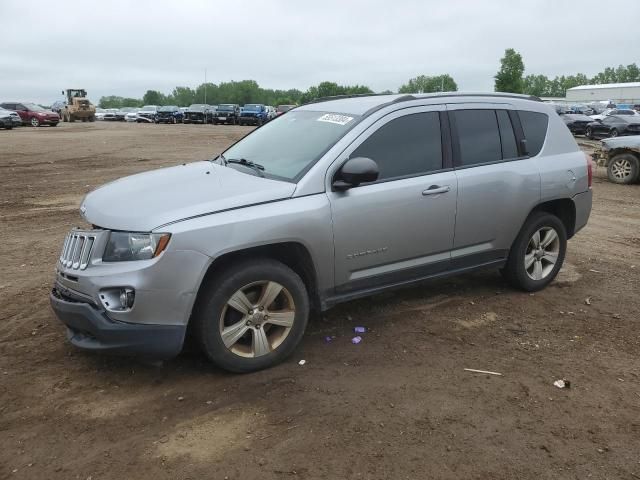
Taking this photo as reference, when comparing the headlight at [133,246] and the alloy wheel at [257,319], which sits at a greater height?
the headlight at [133,246]

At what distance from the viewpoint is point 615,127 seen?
2734 centimetres

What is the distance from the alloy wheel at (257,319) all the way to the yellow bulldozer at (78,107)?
47.7 m

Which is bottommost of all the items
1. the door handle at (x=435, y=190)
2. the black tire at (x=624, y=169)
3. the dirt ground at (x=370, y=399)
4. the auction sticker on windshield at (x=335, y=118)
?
the dirt ground at (x=370, y=399)

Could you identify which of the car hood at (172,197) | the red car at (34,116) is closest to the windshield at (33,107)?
the red car at (34,116)

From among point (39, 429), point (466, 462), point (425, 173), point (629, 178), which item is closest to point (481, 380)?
point (466, 462)

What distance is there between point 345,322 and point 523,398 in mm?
1643

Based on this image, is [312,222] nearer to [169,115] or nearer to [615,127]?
[615,127]

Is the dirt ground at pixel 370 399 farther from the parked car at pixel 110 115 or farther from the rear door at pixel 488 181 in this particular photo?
the parked car at pixel 110 115

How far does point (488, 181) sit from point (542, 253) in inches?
45.6

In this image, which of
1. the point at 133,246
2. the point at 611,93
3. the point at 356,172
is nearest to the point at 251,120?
the point at 356,172

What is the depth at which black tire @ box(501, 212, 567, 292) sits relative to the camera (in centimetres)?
525

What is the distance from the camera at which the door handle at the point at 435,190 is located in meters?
4.44

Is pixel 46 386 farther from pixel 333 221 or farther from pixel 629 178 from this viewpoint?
pixel 629 178

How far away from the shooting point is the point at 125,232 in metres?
3.47
